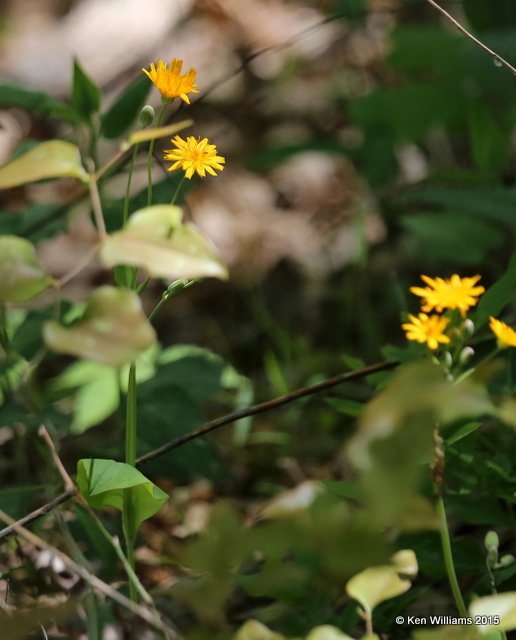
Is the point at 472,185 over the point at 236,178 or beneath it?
over

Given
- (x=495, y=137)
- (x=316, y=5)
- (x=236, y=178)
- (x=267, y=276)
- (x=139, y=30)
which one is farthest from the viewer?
(x=316, y=5)

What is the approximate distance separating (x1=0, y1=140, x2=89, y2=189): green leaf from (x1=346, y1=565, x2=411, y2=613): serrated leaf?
0.46 m

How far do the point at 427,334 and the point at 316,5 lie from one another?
315 cm

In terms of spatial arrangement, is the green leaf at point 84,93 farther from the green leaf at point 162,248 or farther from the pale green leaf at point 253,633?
the pale green leaf at point 253,633

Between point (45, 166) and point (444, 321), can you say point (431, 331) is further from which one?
point (45, 166)

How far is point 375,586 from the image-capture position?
790 millimetres

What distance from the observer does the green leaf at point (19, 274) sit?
0.67 meters

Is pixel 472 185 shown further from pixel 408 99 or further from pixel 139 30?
pixel 139 30

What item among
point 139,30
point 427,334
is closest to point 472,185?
point 427,334

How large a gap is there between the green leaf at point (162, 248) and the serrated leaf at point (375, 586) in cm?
34

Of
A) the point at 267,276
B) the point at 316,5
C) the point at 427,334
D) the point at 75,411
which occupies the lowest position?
the point at 267,276

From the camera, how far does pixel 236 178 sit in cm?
311

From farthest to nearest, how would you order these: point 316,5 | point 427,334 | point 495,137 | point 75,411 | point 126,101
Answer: point 316,5 → point 495,137 → point 75,411 → point 126,101 → point 427,334

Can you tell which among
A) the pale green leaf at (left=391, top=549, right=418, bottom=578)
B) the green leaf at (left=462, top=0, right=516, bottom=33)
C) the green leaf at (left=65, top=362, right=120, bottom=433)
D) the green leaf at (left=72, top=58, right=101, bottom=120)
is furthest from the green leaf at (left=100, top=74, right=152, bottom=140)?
the green leaf at (left=462, top=0, right=516, bottom=33)
